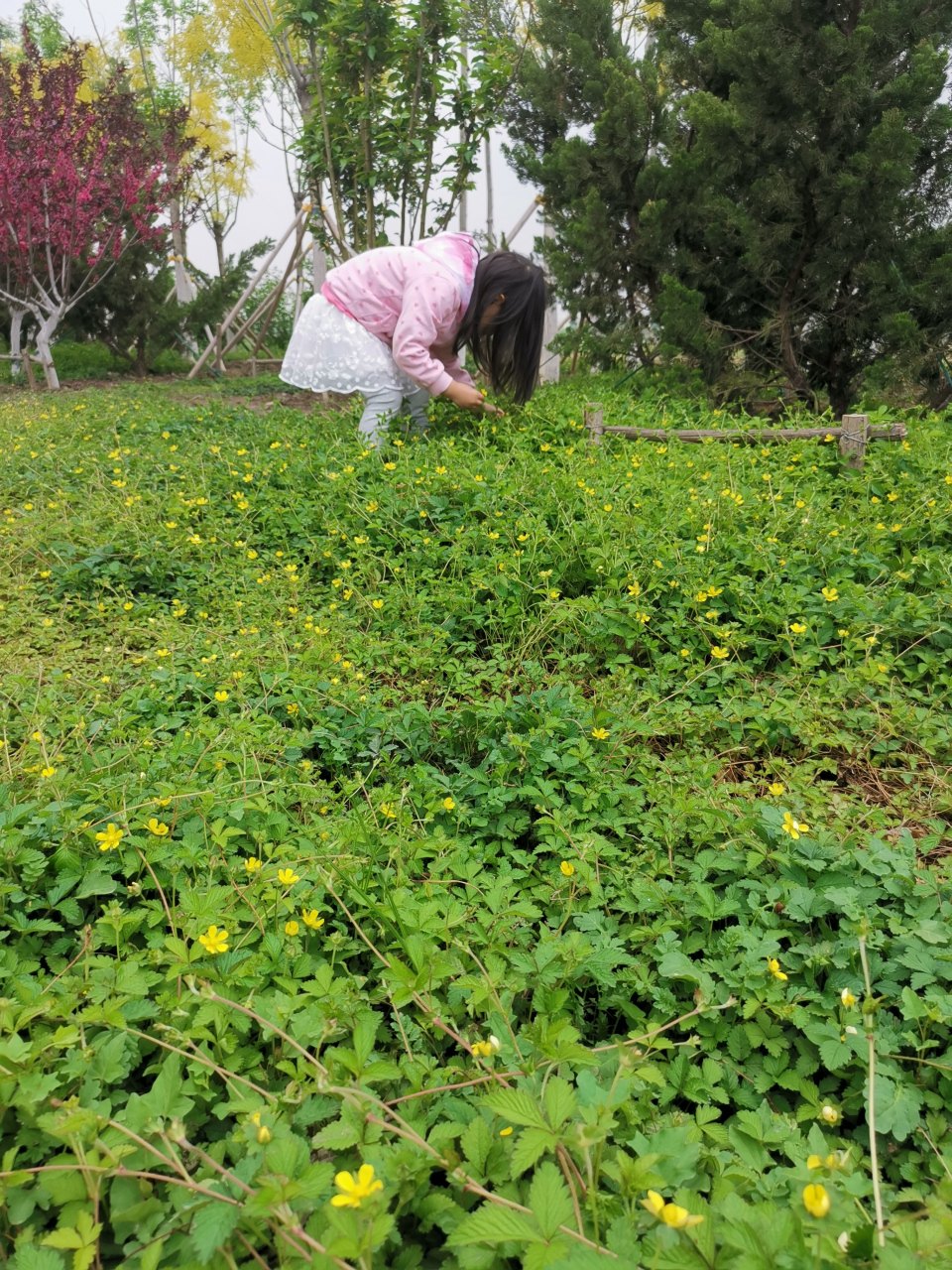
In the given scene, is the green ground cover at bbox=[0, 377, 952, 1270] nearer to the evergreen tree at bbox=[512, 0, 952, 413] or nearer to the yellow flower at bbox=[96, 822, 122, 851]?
the yellow flower at bbox=[96, 822, 122, 851]

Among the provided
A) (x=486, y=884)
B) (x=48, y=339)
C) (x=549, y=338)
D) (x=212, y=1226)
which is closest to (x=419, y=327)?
(x=486, y=884)

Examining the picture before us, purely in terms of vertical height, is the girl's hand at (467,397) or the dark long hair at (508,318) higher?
the dark long hair at (508,318)

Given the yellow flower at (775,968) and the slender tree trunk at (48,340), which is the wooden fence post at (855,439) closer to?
the yellow flower at (775,968)

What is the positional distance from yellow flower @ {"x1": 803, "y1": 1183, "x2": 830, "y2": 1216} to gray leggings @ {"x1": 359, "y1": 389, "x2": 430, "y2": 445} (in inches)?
Answer: 152

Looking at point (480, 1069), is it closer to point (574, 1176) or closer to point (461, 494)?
point (574, 1176)

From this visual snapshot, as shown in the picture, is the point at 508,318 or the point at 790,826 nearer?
the point at 790,826

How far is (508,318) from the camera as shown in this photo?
382 cm

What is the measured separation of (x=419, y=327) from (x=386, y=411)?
616mm

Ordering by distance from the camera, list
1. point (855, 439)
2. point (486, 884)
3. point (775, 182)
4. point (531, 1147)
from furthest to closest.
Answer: point (775, 182)
point (855, 439)
point (486, 884)
point (531, 1147)

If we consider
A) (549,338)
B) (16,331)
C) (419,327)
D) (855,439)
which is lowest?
(855,439)

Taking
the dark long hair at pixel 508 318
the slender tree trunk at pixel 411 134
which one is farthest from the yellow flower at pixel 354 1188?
the slender tree trunk at pixel 411 134

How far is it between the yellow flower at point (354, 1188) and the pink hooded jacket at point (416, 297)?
12.0ft

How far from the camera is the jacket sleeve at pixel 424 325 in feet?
12.7

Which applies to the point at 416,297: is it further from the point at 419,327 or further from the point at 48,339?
the point at 48,339
